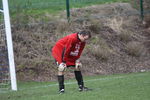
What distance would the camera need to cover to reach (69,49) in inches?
401

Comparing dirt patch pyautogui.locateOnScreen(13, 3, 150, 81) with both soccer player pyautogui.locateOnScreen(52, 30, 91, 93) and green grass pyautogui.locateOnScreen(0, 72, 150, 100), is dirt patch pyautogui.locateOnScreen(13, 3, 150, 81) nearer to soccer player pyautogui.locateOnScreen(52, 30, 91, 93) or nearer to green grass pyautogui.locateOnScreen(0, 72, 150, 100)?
green grass pyautogui.locateOnScreen(0, 72, 150, 100)

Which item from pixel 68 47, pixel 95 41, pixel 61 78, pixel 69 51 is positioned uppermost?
pixel 68 47

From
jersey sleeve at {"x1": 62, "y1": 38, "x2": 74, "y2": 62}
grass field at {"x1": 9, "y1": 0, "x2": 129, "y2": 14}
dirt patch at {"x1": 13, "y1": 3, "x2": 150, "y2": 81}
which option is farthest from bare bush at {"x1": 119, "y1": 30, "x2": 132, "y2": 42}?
jersey sleeve at {"x1": 62, "y1": 38, "x2": 74, "y2": 62}

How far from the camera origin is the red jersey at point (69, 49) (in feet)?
33.4

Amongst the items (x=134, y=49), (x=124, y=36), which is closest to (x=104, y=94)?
(x=134, y=49)

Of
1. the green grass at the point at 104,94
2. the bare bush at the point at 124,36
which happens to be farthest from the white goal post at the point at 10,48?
the bare bush at the point at 124,36

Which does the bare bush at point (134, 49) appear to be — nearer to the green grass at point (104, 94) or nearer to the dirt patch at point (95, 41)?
the dirt patch at point (95, 41)

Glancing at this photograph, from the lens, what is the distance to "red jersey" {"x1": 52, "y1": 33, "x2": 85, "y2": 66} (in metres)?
10.2

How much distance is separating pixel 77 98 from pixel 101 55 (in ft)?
25.6

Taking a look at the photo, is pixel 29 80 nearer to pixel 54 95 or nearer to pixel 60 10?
pixel 54 95

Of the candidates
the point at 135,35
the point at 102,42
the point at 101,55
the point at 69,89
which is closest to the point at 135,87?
the point at 69,89

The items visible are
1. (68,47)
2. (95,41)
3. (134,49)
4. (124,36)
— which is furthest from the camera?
(124,36)

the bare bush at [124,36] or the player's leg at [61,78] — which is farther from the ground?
the player's leg at [61,78]

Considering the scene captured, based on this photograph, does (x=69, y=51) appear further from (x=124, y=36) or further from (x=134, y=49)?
(x=124, y=36)
